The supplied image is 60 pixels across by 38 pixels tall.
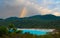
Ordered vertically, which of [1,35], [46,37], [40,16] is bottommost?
[46,37]

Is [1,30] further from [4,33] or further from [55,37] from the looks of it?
[55,37]

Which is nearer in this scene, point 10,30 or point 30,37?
point 30,37

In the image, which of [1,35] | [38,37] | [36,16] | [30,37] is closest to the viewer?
[30,37]

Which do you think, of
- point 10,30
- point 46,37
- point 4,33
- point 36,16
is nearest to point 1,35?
point 4,33

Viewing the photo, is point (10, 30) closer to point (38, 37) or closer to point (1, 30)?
point (1, 30)

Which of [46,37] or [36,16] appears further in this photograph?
[36,16]

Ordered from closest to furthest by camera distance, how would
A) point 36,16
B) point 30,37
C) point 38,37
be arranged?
1. point 30,37
2. point 38,37
3. point 36,16

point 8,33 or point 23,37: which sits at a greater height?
point 8,33

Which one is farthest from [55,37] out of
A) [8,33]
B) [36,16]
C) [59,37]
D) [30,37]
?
[36,16]

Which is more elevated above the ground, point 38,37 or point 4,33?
point 4,33
